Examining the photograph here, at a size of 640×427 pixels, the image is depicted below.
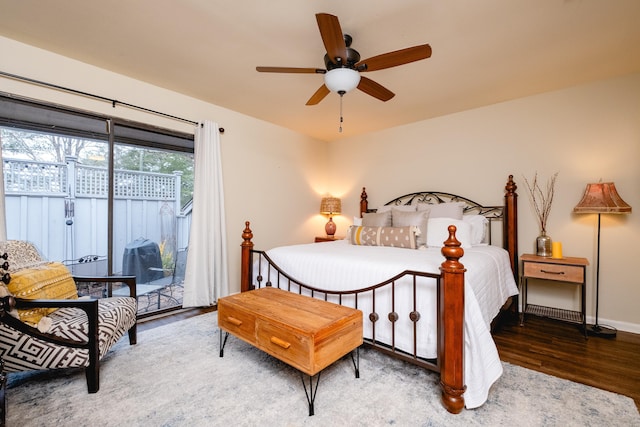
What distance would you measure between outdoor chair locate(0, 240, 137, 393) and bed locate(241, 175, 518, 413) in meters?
1.25

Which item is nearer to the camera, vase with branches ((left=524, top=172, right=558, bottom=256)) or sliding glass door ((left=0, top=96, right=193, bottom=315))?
sliding glass door ((left=0, top=96, right=193, bottom=315))

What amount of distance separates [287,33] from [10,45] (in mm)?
2207

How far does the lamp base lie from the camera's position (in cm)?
261

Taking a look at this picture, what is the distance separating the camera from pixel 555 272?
272 cm

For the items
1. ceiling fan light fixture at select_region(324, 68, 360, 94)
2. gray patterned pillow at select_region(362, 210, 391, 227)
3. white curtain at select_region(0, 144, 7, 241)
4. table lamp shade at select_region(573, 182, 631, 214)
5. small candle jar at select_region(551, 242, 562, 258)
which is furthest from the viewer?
gray patterned pillow at select_region(362, 210, 391, 227)

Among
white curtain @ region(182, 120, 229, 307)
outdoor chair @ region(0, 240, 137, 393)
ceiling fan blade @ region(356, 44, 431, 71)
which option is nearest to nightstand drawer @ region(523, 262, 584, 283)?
ceiling fan blade @ region(356, 44, 431, 71)

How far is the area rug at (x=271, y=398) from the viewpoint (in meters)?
1.51

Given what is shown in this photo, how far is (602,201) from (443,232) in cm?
138

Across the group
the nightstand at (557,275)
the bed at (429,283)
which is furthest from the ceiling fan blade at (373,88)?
the nightstand at (557,275)

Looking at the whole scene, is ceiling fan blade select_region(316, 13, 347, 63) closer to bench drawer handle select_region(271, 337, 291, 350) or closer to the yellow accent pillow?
bench drawer handle select_region(271, 337, 291, 350)

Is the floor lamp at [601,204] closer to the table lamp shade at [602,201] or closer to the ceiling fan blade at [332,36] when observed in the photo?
the table lamp shade at [602,201]

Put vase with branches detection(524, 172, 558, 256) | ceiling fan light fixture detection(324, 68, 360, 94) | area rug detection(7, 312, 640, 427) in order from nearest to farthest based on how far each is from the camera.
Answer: area rug detection(7, 312, 640, 427), ceiling fan light fixture detection(324, 68, 360, 94), vase with branches detection(524, 172, 558, 256)

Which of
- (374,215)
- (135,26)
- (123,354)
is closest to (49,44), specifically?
(135,26)

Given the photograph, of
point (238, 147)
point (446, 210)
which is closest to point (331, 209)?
point (238, 147)
